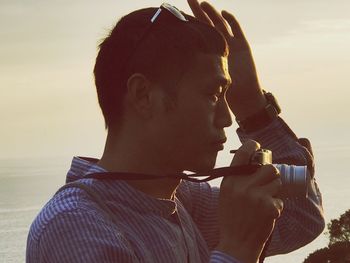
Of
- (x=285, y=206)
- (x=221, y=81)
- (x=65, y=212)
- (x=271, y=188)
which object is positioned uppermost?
(x=221, y=81)

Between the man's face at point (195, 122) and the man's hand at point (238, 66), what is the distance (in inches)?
29.5

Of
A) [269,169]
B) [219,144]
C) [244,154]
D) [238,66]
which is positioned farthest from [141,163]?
[238,66]

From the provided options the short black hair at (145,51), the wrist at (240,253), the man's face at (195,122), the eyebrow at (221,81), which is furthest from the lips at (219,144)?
the wrist at (240,253)

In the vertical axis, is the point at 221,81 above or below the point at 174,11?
below

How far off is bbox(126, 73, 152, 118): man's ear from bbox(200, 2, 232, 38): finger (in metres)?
0.97

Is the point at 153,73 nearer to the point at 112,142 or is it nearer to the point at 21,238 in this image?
the point at 112,142

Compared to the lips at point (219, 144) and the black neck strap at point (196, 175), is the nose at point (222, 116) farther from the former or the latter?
the black neck strap at point (196, 175)

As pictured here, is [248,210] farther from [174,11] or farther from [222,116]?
[174,11]

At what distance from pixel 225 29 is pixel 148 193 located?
1.31m

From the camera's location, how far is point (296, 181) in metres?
3.82

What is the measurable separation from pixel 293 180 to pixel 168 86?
75 cm

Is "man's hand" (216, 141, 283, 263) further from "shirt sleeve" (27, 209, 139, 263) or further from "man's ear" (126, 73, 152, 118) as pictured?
"man's ear" (126, 73, 152, 118)

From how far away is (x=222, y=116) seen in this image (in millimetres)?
3697

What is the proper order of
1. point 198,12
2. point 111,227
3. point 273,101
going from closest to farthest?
point 111,227 < point 198,12 < point 273,101
